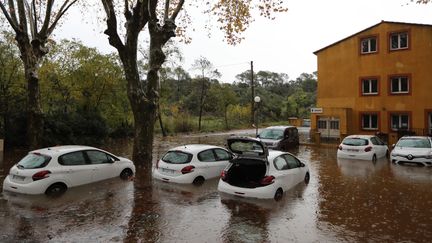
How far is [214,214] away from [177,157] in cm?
385

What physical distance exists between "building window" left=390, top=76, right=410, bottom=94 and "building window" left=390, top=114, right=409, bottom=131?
1768 mm

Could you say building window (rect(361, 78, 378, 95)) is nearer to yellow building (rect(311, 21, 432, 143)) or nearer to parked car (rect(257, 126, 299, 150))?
yellow building (rect(311, 21, 432, 143))

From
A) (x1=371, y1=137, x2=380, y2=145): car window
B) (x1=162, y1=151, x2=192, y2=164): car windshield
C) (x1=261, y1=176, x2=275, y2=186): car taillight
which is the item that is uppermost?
(x1=162, y1=151, x2=192, y2=164): car windshield

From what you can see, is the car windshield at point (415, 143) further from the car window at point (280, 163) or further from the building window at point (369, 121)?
the car window at point (280, 163)

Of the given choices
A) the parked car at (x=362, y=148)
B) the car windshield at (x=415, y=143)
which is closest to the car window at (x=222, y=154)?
the parked car at (x=362, y=148)

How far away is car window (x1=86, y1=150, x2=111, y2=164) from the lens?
1256 cm

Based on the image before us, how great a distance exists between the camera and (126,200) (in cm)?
1061

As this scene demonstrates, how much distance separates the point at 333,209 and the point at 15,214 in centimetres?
815

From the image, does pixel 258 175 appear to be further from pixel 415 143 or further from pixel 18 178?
pixel 415 143

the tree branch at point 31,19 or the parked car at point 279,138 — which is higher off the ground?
the tree branch at point 31,19

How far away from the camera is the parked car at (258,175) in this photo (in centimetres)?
1026

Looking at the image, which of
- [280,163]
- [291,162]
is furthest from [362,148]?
[280,163]

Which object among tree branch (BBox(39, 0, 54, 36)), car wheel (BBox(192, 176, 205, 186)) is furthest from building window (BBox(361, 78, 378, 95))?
tree branch (BBox(39, 0, 54, 36))

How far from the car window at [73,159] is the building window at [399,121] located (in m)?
22.7
